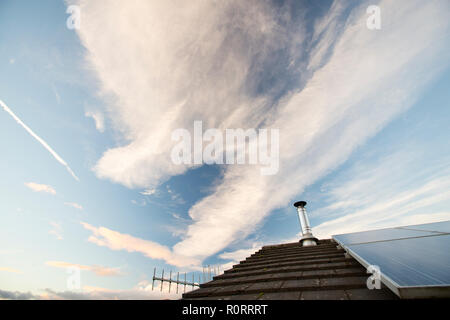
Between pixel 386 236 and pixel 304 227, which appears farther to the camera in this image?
pixel 304 227

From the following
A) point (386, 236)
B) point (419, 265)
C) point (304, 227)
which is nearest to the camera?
point (419, 265)

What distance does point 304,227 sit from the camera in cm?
930

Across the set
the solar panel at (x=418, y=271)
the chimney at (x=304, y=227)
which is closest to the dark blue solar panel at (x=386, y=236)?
the solar panel at (x=418, y=271)

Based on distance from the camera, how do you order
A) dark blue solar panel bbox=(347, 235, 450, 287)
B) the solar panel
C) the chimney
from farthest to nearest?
the chimney → dark blue solar panel bbox=(347, 235, 450, 287) → the solar panel

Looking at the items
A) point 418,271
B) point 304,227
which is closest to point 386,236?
point 304,227

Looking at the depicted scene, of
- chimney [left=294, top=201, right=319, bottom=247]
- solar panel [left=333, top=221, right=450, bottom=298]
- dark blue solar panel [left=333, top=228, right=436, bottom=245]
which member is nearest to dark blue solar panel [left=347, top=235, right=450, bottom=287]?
solar panel [left=333, top=221, right=450, bottom=298]

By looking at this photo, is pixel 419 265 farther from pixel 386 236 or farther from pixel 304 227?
pixel 304 227

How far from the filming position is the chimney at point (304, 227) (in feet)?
27.5

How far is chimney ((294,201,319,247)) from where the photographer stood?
838 cm

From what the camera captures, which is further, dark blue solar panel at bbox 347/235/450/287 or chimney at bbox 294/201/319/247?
chimney at bbox 294/201/319/247

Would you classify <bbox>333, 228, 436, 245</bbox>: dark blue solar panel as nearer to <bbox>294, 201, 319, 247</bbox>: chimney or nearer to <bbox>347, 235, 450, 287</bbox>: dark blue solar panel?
<bbox>347, 235, 450, 287</bbox>: dark blue solar panel

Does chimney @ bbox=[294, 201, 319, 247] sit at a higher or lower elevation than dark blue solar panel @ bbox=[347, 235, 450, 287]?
higher
